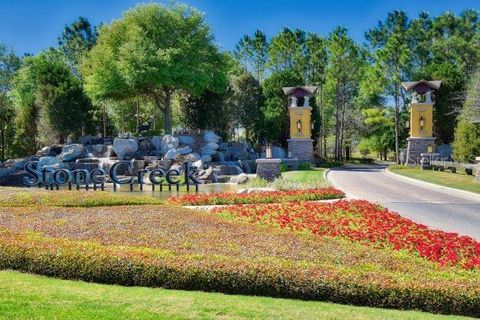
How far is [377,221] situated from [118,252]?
8.04 metres

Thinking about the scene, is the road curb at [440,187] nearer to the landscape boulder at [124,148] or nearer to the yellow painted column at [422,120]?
the yellow painted column at [422,120]

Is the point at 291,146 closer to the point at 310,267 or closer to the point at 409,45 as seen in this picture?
the point at 409,45

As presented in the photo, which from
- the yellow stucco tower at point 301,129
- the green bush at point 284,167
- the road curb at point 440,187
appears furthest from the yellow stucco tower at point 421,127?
the road curb at point 440,187

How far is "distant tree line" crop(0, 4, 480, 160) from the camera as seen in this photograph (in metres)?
48.5

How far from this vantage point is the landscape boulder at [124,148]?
42469 mm

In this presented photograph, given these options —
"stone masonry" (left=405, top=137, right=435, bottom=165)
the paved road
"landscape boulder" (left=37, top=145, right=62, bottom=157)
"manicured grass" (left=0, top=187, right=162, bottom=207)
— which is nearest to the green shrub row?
the paved road

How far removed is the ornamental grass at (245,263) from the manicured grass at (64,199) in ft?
12.3

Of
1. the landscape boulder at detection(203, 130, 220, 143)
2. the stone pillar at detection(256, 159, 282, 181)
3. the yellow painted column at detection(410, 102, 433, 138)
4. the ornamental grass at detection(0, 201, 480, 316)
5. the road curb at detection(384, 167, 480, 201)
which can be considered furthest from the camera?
the yellow painted column at detection(410, 102, 433, 138)

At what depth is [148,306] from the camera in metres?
6.52

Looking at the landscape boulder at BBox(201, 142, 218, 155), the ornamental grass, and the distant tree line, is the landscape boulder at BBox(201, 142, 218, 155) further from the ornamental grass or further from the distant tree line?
the ornamental grass

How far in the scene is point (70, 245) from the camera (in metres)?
9.29

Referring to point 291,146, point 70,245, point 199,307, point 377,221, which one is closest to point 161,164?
point 291,146

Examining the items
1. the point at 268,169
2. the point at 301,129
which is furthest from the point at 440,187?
the point at 301,129

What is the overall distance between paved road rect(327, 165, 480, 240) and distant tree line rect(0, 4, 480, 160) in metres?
18.0
